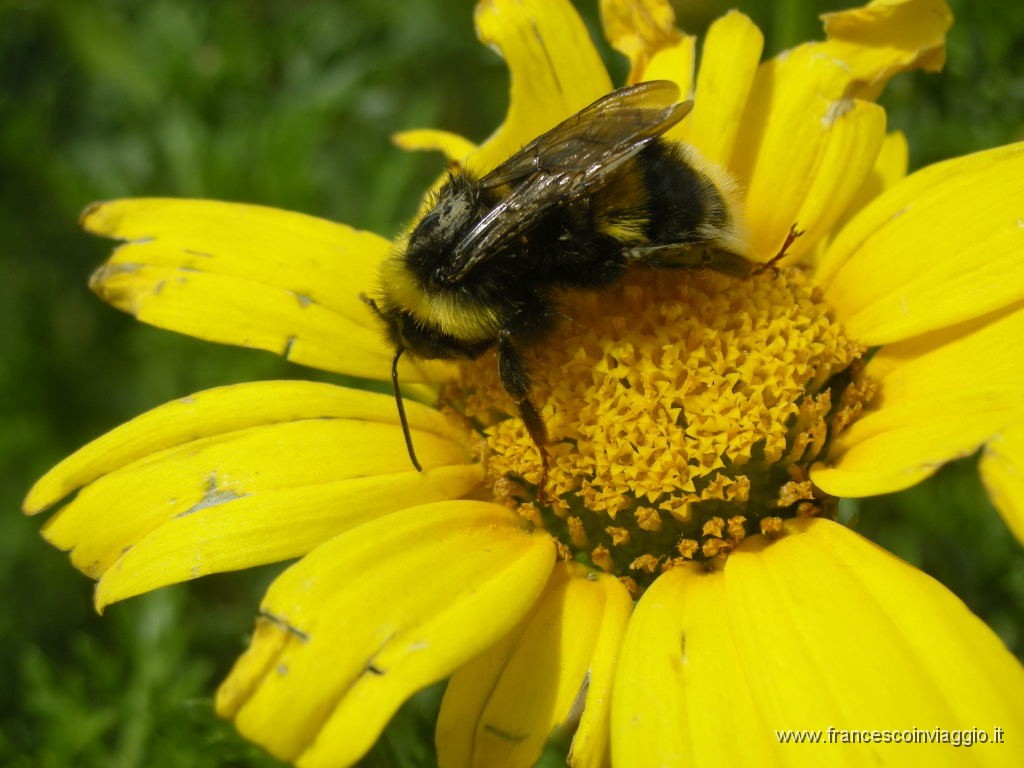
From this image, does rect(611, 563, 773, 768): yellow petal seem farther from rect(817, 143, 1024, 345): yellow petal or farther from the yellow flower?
rect(817, 143, 1024, 345): yellow petal

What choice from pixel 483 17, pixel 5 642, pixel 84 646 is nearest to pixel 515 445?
pixel 483 17

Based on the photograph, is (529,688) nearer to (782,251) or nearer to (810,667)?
(810,667)

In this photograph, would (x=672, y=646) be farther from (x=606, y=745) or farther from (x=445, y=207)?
(x=445, y=207)

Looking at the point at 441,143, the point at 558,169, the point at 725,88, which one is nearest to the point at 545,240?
the point at 558,169

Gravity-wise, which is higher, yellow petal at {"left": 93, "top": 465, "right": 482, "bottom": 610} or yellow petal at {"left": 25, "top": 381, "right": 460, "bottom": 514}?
yellow petal at {"left": 25, "top": 381, "right": 460, "bottom": 514}

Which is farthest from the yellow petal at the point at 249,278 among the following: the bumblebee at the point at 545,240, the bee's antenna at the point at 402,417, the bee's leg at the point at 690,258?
the bee's leg at the point at 690,258

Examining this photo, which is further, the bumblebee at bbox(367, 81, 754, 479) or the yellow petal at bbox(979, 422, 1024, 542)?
the bumblebee at bbox(367, 81, 754, 479)

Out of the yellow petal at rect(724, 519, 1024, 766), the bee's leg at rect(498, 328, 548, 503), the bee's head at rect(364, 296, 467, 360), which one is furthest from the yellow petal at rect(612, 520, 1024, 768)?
the bee's head at rect(364, 296, 467, 360)
